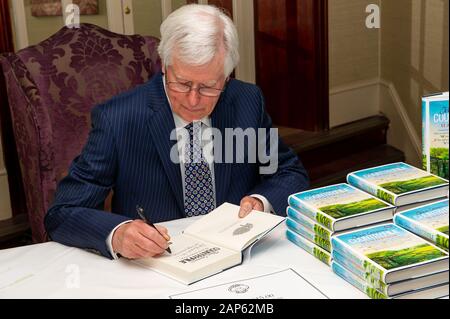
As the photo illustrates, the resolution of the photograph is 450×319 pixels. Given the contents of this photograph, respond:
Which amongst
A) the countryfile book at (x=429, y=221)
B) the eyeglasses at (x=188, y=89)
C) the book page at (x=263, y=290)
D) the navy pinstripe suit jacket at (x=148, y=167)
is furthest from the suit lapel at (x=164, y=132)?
Answer: the countryfile book at (x=429, y=221)

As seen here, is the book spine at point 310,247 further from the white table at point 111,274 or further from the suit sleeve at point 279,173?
the suit sleeve at point 279,173

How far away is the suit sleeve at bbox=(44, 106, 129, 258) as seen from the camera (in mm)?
1728

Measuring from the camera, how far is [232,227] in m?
1.70

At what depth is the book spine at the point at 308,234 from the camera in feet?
5.09

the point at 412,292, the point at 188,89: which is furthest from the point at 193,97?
the point at 412,292

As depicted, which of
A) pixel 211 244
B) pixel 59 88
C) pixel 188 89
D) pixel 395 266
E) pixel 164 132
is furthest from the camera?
pixel 59 88

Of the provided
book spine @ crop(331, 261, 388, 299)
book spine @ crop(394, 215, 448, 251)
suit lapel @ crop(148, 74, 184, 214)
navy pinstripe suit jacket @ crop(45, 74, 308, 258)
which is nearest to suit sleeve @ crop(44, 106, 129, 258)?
navy pinstripe suit jacket @ crop(45, 74, 308, 258)

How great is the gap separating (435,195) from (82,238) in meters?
0.85

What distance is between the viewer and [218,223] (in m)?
1.74

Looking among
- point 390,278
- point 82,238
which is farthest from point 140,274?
point 390,278

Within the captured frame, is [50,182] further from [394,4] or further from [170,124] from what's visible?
[394,4]

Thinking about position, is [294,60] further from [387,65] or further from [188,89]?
[188,89]

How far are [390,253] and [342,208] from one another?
21cm

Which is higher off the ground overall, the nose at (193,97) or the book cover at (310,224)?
the nose at (193,97)
